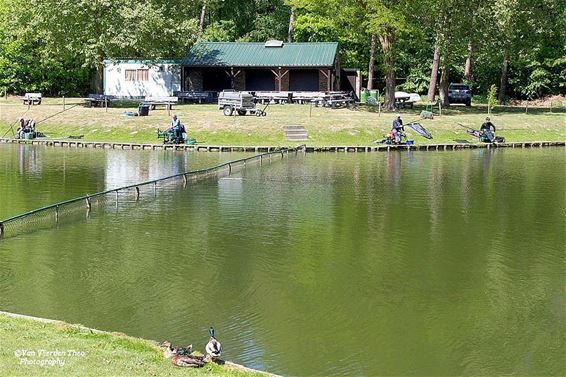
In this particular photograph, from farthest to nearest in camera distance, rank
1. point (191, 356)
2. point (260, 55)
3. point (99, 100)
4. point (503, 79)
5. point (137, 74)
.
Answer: point (503, 79) → point (260, 55) → point (137, 74) → point (99, 100) → point (191, 356)

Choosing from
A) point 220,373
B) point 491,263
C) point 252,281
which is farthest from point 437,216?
point 220,373

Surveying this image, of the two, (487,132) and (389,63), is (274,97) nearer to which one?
(389,63)

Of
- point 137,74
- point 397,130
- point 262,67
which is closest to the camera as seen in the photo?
point 397,130

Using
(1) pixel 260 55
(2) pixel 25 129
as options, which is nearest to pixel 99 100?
(2) pixel 25 129

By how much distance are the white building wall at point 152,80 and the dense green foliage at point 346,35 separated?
1426 millimetres

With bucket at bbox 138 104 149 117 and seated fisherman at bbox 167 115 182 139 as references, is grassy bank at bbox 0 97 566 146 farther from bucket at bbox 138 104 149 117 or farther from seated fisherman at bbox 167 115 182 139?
seated fisherman at bbox 167 115 182 139

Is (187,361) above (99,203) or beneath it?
beneath

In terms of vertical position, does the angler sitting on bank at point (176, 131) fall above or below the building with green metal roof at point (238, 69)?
below

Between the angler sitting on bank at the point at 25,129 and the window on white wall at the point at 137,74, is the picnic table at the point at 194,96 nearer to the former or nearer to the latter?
the window on white wall at the point at 137,74

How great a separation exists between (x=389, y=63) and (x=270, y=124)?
1323 cm

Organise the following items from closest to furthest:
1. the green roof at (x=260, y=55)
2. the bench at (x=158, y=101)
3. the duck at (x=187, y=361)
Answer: the duck at (x=187, y=361), the bench at (x=158, y=101), the green roof at (x=260, y=55)

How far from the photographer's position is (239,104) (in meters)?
54.4

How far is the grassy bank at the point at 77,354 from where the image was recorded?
1102 centimetres

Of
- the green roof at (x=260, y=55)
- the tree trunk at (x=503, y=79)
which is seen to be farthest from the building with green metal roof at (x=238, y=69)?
the tree trunk at (x=503, y=79)
